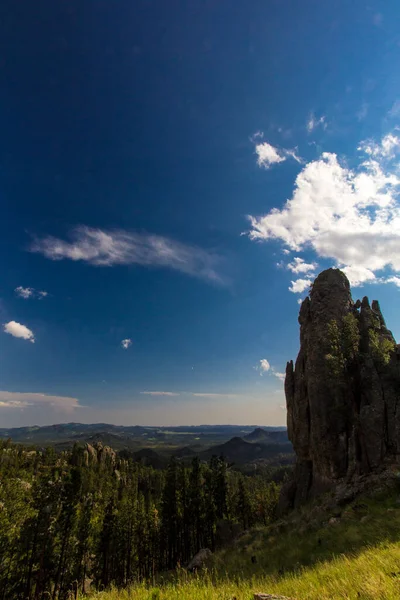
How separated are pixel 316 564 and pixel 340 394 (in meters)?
30.5

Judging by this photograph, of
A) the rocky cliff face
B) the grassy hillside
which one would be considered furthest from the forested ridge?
the rocky cliff face

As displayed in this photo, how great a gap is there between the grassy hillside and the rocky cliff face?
11.9 metres

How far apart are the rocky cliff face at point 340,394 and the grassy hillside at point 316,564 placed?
1186cm

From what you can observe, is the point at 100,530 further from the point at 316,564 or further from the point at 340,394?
the point at 316,564

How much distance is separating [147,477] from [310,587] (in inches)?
6581

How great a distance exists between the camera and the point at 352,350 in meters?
41.0

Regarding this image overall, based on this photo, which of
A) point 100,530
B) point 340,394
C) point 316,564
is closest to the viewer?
point 316,564

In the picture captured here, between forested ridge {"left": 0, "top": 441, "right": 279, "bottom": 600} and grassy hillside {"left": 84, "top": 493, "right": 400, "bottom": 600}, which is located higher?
grassy hillside {"left": 84, "top": 493, "right": 400, "bottom": 600}

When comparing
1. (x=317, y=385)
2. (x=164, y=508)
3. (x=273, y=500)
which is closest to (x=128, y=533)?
(x=164, y=508)

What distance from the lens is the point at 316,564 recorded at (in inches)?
544

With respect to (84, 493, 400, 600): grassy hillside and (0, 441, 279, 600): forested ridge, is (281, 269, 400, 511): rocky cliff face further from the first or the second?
(0, 441, 279, 600): forested ridge

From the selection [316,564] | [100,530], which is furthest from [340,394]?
[100,530]

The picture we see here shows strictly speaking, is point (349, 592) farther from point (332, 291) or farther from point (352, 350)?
point (332, 291)

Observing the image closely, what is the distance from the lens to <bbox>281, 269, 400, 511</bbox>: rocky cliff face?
3525 cm
